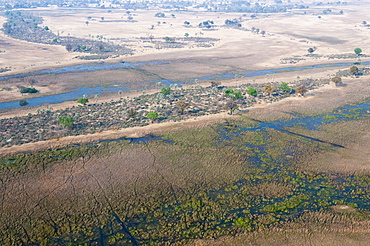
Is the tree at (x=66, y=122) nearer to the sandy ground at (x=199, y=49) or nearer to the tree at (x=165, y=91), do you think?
the sandy ground at (x=199, y=49)

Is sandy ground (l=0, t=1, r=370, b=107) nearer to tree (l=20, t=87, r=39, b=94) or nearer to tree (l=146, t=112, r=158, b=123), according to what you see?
tree (l=20, t=87, r=39, b=94)

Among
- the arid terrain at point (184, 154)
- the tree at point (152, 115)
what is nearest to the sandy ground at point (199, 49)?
the arid terrain at point (184, 154)

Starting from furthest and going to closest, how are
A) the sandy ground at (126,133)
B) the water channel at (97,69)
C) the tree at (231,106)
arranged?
1. the water channel at (97,69)
2. the tree at (231,106)
3. the sandy ground at (126,133)

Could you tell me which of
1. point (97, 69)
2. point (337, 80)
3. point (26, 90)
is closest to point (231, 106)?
point (337, 80)

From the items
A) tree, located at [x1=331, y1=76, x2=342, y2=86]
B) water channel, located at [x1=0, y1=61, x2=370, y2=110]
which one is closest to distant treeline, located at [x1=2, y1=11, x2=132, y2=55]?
water channel, located at [x1=0, y1=61, x2=370, y2=110]

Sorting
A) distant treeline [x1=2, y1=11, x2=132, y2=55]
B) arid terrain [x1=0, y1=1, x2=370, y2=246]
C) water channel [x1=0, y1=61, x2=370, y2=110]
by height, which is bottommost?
arid terrain [x1=0, y1=1, x2=370, y2=246]

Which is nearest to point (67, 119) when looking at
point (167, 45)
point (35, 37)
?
point (167, 45)

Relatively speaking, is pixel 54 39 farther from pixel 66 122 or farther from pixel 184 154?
pixel 184 154

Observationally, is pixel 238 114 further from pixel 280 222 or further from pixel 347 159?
pixel 280 222
